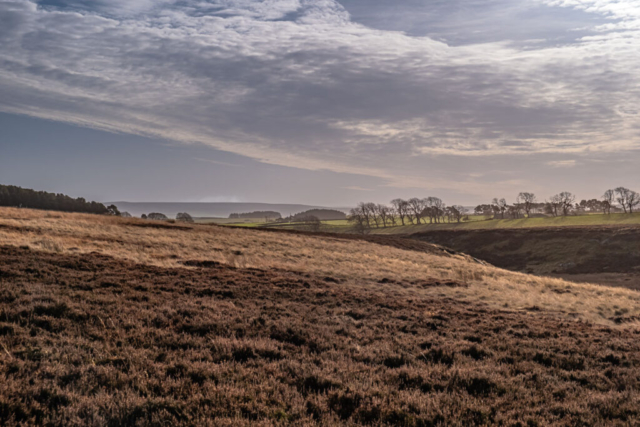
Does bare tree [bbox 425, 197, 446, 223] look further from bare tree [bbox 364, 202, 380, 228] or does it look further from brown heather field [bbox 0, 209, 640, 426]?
brown heather field [bbox 0, 209, 640, 426]

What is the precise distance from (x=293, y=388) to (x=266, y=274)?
13.9 meters

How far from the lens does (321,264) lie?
28.1 meters

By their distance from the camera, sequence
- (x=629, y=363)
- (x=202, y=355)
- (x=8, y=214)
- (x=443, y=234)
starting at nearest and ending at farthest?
(x=202, y=355) → (x=629, y=363) → (x=8, y=214) → (x=443, y=234)

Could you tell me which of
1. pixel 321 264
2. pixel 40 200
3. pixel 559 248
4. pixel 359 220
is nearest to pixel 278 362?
pixel 321 264

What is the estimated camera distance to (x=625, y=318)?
17.1 meters

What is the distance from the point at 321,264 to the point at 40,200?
79.9 metres

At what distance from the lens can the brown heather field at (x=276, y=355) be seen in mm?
5422

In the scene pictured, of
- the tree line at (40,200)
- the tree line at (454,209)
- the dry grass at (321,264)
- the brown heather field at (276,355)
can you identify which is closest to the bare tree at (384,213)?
the tree line at (454,209)

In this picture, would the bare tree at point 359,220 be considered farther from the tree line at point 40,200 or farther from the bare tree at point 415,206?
the tree line at point 40,200

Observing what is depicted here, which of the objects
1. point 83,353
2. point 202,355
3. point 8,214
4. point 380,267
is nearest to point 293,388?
point 202,355

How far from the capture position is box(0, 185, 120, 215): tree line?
77.4 metres

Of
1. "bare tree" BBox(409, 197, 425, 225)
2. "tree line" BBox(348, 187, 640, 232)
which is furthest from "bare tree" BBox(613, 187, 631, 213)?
"bare tree" BBox(409, 197, 425, 225)

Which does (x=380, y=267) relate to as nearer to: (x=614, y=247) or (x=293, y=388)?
(x=293, y=388)

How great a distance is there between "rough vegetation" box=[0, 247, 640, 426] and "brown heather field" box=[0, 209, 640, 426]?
3 cm
